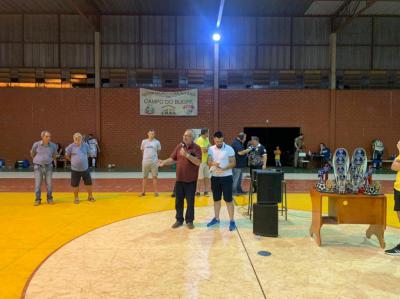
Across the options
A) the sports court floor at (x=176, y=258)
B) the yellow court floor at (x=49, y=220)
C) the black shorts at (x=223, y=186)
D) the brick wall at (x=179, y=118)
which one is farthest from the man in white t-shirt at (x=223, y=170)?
the brick wall at (x=179, y=118)

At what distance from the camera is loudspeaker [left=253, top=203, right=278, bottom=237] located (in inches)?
236

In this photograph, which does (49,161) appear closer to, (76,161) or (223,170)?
(76,161)

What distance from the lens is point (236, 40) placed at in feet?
63.8

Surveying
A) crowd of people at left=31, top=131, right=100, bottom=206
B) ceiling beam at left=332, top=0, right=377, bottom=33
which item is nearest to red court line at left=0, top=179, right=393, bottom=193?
crowd of people at left=31, top=131, right=100, bottom=206

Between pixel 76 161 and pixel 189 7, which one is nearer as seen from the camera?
pixel 76 161

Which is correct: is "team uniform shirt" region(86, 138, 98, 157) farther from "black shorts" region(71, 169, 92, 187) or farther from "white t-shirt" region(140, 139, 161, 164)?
"black shorts" region(71, 169, 92, 187)

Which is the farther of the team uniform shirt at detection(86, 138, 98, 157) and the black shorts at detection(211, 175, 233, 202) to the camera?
the team uniform shirt at detection(86, 138, 98, 157)

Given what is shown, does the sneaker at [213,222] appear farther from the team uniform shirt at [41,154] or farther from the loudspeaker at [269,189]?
the team uniform shirt at [41,154]

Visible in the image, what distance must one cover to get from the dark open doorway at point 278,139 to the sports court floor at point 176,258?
1266 cm

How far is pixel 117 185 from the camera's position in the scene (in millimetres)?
12109

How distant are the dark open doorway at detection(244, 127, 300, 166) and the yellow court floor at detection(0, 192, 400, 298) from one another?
34.5ft

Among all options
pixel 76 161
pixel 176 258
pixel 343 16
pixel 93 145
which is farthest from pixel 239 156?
pixel 343 16

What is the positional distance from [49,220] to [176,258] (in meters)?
3.56

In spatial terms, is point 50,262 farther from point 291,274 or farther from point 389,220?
point 389,220
